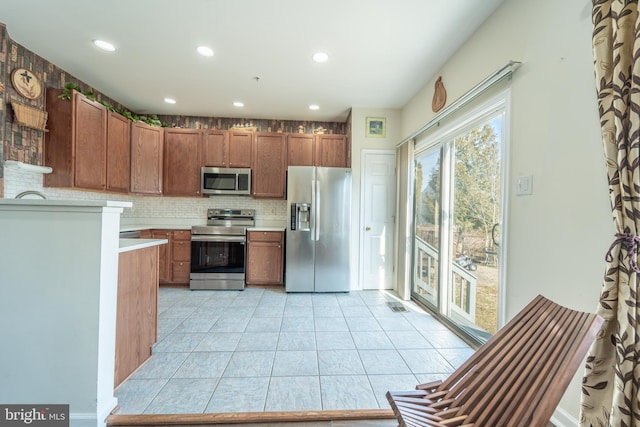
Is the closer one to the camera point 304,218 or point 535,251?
point 535,251

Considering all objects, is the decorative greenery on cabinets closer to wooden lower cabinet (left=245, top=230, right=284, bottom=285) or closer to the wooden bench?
wooden lower cabinet (left=245, top=230, right=284, bottom=285)

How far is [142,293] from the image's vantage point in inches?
71.7

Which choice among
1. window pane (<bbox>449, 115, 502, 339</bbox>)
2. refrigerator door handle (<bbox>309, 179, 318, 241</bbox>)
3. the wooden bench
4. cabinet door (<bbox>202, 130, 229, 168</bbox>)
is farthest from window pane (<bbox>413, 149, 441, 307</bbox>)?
cabinet door (<bbox>202, 130, 229, 168</bbox>)

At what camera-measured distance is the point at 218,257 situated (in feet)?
12.3

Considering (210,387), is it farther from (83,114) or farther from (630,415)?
(83,114)

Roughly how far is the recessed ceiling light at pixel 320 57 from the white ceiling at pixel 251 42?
0.17 ft

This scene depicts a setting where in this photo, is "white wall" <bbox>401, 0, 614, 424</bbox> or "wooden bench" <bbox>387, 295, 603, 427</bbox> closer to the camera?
"wooden bench" <bbox>387, 295, 603, 427</bbox>

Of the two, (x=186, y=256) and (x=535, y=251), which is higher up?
(x=535, y=251)

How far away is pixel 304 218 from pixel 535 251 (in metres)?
2.63

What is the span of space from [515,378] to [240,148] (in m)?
4.07

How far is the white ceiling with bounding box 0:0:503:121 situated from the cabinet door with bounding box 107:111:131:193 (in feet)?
1.43

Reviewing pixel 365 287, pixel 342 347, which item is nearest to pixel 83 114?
pixel 342 347

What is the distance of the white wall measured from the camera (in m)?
1.22

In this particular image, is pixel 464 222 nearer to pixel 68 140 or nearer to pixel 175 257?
pixel 175 257
